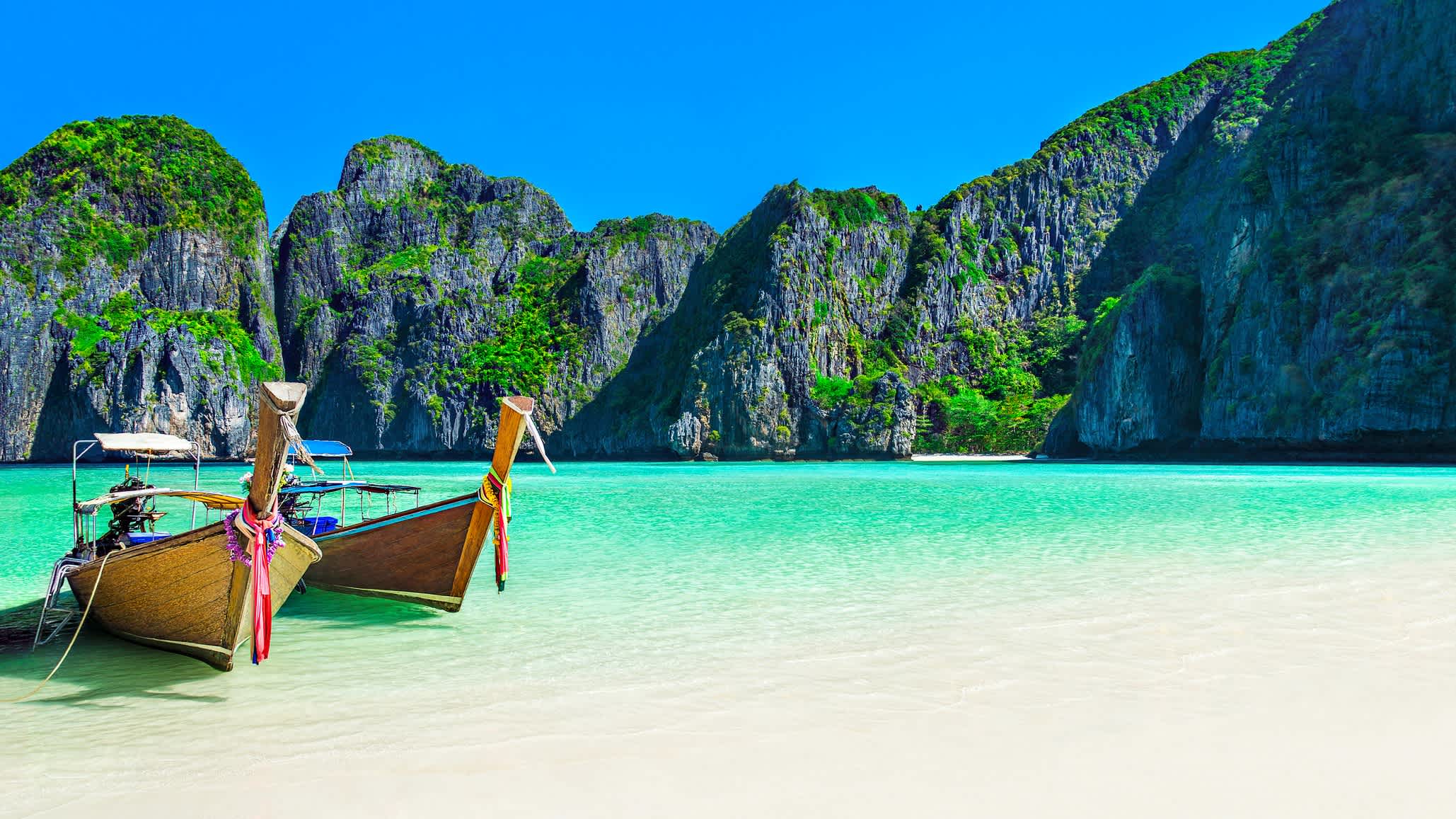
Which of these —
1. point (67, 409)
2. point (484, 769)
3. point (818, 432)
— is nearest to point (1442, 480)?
point (484, 769)

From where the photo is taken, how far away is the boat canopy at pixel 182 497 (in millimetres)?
7090

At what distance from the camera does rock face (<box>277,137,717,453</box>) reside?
108 meters

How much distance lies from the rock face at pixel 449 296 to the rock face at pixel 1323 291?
68.1 meters

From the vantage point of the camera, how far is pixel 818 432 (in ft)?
273

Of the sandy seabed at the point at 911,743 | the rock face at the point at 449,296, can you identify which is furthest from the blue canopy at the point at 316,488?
the rock face at the point at 449,296

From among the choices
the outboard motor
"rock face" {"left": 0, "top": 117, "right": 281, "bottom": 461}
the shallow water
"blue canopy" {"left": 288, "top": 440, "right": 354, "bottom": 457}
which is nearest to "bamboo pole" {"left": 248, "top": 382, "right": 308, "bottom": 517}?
the shallow water

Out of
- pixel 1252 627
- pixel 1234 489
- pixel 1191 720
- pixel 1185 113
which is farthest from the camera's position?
pixel 1185 113

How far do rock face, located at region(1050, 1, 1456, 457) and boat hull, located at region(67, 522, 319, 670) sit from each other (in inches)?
2287

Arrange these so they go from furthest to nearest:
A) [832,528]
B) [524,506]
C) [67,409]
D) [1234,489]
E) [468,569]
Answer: [67,409], [1234,489], [524,506], [832,528], [468,569]

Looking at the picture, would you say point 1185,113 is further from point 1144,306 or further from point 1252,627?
point 1252,627

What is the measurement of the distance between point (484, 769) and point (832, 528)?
559 inches

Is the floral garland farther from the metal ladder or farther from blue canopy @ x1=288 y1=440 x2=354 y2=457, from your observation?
blue canopy @ x1=288 y1=440 x2=354 y2=457

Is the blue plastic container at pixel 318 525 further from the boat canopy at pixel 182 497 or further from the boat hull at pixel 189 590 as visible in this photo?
the boat hull at pixel 189 590

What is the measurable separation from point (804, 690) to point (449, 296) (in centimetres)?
12352
